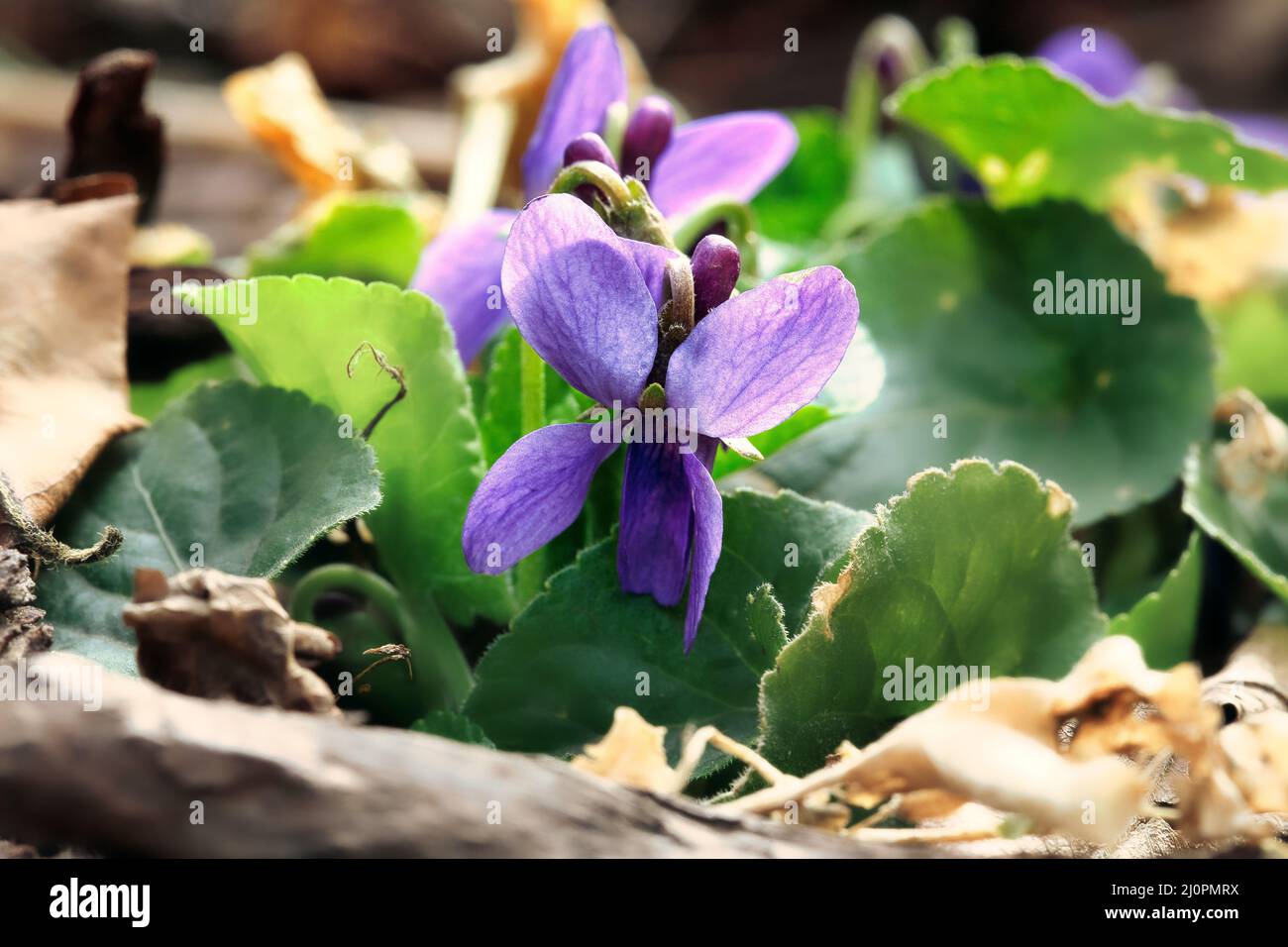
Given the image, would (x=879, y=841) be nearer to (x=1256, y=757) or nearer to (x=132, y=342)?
(x=1256, y=757)

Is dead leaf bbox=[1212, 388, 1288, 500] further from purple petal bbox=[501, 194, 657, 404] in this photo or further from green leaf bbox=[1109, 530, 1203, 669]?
purple petal bbox=[501, 194, 657, 404]

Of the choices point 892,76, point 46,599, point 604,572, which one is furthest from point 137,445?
point 892,76

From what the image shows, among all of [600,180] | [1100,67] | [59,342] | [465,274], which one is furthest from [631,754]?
[1100,67]

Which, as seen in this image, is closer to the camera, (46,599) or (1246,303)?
(46,599)

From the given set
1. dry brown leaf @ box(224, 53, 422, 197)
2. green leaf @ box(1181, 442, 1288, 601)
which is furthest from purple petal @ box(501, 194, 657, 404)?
dry brown leaf @ box(224, 53, 422, 197)

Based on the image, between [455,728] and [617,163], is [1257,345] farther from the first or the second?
[455,728]

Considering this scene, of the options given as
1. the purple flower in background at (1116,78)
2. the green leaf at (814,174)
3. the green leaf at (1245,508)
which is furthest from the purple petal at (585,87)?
the purple flower in background at (1116,78)
